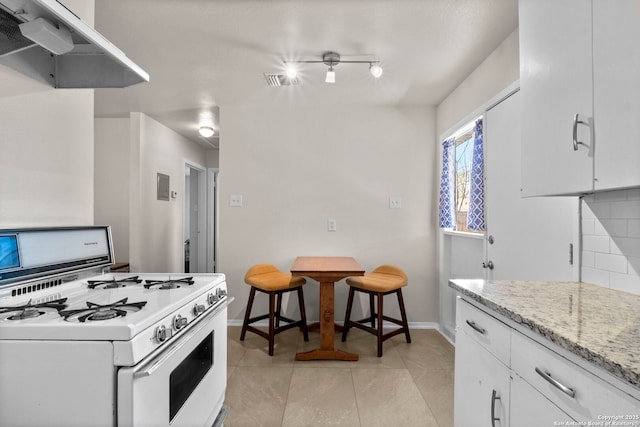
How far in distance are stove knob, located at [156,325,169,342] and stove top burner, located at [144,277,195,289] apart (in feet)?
1.47

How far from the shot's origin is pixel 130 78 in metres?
1.45

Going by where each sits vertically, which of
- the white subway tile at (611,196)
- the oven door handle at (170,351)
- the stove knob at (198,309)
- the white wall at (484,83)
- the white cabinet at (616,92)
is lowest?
the oven door handle at (170,351)

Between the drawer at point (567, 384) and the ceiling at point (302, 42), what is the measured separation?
177 centimetres

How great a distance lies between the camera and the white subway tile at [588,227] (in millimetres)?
1449

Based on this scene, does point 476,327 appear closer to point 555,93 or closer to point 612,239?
point 612,239

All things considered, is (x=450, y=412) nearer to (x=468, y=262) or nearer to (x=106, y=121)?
(x=468, y=262)

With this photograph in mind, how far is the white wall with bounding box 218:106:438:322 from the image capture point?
337cm

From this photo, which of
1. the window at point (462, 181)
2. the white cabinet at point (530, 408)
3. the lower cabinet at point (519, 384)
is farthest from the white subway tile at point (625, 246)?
the window at point (462, 181)

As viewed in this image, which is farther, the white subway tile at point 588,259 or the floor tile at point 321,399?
the floor tile at point 321,399

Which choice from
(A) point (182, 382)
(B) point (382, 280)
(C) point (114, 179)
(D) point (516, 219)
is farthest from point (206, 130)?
(D) point (516, 219)

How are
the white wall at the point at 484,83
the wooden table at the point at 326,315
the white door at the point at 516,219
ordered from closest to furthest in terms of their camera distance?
1. the white door at the point at 516,219
2. the white wall at the point at 484,83
3. the wooden table at the point at 326,315

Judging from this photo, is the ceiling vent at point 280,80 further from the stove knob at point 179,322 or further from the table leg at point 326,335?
the stove knob at point 179,322

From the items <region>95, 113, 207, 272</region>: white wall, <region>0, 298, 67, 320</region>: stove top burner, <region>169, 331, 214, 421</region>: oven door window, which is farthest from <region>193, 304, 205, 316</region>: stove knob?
<region>95, 113, 207, 272</region>: white wall

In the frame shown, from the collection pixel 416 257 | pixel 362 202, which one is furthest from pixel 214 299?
pixel 416 257
